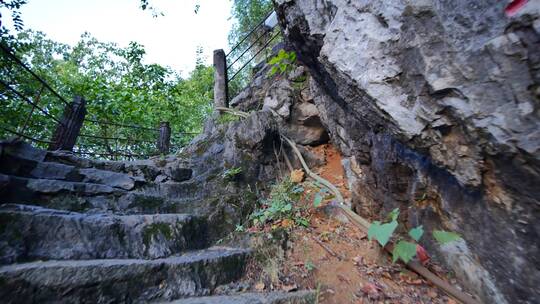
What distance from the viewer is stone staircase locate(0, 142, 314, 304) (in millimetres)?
1614

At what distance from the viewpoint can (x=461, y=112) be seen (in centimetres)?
144

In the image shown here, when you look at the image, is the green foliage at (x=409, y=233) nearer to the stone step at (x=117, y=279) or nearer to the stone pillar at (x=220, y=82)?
the stone step at (x=117, y=279)

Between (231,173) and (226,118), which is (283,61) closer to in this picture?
(226,118)

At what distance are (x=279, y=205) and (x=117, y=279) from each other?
165 cm

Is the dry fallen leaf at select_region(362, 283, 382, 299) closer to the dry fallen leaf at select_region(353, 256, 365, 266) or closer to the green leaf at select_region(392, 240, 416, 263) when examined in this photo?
the dry fallen leaf at select_region(353, 256, 365, 266)

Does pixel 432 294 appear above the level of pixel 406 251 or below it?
below

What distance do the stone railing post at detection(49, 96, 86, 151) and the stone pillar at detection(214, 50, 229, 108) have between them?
8.42ft

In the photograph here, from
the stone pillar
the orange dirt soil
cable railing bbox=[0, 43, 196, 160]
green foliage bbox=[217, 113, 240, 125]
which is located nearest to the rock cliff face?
the orange dirt soil

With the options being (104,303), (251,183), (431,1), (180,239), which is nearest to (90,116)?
(251,183)

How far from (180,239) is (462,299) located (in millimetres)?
2200

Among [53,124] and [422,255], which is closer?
[422,255]

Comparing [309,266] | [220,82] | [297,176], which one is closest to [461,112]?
[309,266]

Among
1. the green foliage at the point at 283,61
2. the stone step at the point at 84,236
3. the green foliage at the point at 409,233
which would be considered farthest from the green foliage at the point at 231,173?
the green foliage at the point at 409,233

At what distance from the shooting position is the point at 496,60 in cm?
131
